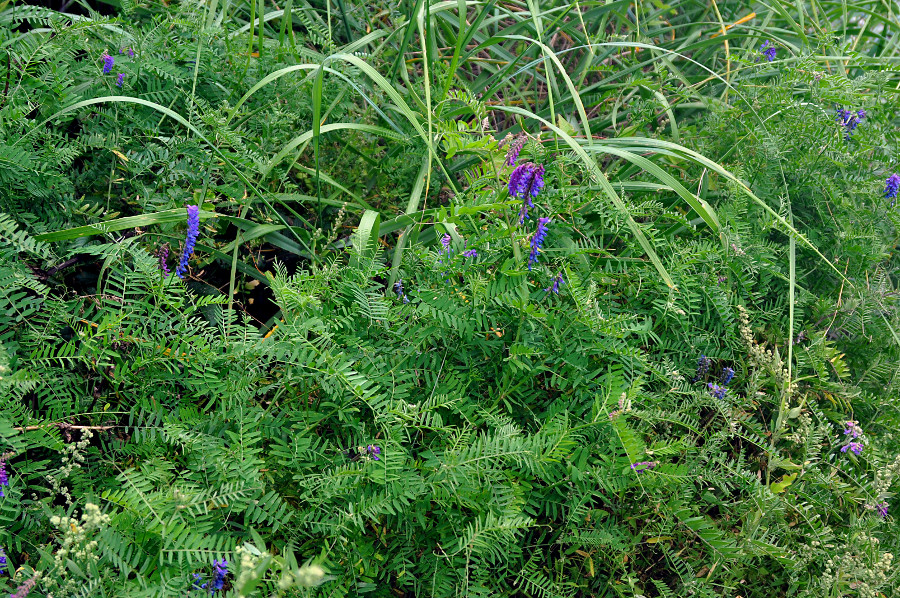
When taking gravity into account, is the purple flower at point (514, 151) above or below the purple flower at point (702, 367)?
above

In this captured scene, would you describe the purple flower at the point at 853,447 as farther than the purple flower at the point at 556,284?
Yes

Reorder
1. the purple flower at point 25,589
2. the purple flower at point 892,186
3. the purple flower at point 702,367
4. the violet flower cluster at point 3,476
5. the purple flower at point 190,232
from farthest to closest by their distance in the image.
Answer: the purple flower at point 892,186
the purple flower at point 702,367
the purple flower at point 190,232
the violet flower cluster at point 3,476
the purple flower at point 25,589

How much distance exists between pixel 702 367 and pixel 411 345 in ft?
2.55

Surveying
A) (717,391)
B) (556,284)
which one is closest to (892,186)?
(717,391)

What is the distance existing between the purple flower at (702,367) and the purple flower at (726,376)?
1.9 inches

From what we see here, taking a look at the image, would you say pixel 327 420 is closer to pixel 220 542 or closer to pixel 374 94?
pixel 220 542

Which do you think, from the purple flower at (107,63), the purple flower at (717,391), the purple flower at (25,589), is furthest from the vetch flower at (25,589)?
the purple flower at (717,391)

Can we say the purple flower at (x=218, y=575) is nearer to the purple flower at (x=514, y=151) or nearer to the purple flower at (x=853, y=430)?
the purple flower at (x=514, y=151)

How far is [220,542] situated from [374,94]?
1454mm

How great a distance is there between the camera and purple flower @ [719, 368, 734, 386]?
1.76 metres

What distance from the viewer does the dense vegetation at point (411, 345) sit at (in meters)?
1.26

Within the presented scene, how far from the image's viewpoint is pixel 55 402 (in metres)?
1.32

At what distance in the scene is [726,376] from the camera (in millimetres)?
1777

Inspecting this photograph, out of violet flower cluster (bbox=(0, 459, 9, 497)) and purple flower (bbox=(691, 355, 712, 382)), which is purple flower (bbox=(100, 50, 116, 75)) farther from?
purple flower (bbox=(691, 355, 712, 382))
